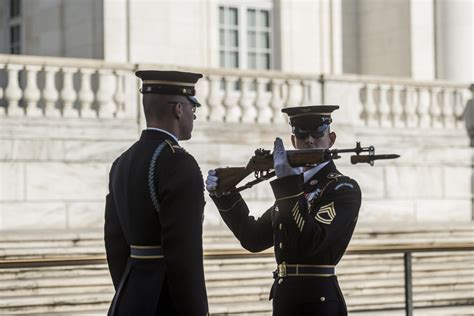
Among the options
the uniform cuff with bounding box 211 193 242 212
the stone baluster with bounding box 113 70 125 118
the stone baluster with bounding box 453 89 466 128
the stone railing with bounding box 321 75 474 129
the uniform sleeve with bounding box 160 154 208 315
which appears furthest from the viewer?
the stone baluster with bounding box 453 89 466 128

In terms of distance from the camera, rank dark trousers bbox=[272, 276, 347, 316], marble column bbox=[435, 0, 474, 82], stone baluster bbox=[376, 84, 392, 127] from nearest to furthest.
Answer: dark trousers bbox=[272, 276, 347, 316]
stone baluster bbox=[376, 84, 392, 127]
marble column bbox=[435, 0, 474, 82]

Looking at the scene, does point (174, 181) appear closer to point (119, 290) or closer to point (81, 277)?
point (119, 290)

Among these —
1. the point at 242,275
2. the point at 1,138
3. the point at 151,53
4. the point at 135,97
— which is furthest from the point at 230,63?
the point at 242,275

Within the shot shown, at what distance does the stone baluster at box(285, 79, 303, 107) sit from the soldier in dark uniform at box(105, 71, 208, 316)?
11487 millimetres

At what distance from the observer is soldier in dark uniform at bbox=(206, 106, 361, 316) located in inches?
213

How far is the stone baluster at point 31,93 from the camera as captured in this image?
1455 cm

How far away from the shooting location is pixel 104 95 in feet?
49.3

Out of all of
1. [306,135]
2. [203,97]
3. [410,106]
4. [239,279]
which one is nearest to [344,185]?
[306,135]

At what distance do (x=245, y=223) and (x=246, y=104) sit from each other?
33.9ft

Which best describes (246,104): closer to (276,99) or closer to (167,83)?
(276,99)

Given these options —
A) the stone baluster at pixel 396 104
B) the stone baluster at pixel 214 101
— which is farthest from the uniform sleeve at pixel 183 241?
the stone baluster at pixel 396 104

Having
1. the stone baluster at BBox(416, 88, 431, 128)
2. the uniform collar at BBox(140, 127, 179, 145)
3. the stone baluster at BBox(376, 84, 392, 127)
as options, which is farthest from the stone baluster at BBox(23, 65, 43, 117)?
the uniform collar at BBox(140, 127, 179, 145)

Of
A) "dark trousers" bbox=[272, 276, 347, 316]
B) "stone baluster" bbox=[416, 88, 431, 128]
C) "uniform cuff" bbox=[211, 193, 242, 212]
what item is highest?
"stone baluster" bbox=[416, 88, 431, 128]

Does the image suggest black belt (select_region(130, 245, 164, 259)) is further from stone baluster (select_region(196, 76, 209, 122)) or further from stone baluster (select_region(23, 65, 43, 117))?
stone baluster (select_region(196, 76, 209, 122))
